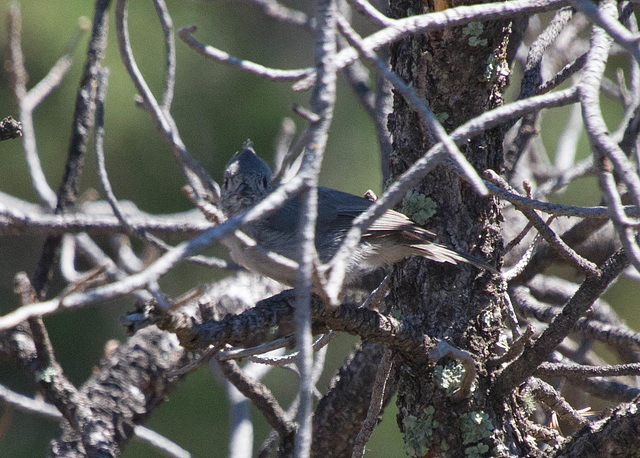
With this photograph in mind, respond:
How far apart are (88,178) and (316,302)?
12.6 ft

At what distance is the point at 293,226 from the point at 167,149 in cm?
294

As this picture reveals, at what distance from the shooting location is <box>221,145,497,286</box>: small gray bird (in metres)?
2.43

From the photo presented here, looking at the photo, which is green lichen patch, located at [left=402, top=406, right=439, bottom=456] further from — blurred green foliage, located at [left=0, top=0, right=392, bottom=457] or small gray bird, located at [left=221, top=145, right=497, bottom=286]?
blurred green foliage, located at [left=0, top=0, right=392, bottom=457]

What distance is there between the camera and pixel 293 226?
268 centimetres

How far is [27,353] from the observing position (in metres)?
2.42

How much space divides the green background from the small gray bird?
8.33 ft

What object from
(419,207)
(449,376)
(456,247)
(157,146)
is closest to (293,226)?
(419,207)

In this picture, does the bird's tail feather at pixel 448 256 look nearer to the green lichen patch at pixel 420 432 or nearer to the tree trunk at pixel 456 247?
the tree trunk at pixel 456 247

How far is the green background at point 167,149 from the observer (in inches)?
190

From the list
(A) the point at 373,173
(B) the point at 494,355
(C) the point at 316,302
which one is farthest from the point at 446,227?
(A) the point at 373,173

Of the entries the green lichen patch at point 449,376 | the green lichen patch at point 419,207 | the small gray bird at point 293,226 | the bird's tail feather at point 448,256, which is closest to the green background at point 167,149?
the small gray bird at point 293,226

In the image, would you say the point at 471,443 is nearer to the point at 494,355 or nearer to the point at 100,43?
the point at 494,355

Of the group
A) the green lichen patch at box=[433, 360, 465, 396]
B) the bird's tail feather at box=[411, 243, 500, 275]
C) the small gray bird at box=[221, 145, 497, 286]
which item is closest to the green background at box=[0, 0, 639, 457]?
the small gray bird at box=[221, 145, 497, 286]

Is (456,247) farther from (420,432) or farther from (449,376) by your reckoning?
(420,432)
